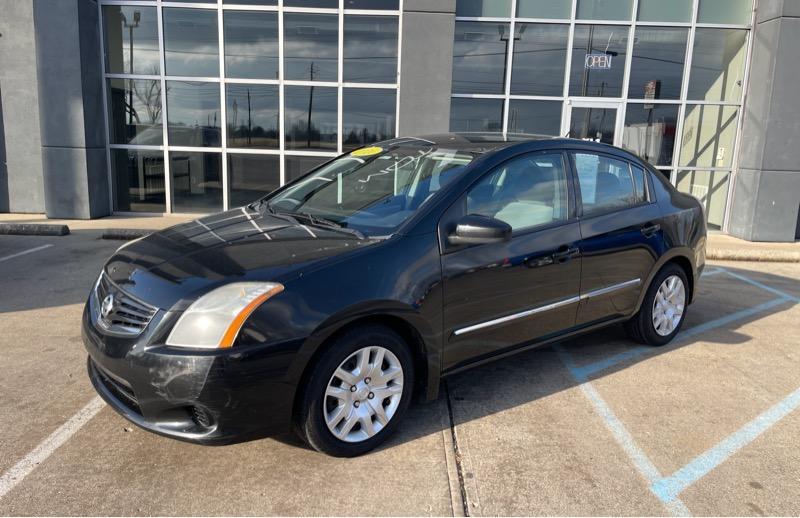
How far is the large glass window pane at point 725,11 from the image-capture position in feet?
34.6

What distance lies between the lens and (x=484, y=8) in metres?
10.5

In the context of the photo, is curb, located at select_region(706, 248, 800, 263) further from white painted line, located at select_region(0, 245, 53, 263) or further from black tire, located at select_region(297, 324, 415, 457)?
white painted line, located at select_region(0, 245, 53, 263)

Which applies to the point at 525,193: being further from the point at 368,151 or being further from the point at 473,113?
the point at 473,113

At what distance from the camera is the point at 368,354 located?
3.05m

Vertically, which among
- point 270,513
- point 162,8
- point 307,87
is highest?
point 162,8

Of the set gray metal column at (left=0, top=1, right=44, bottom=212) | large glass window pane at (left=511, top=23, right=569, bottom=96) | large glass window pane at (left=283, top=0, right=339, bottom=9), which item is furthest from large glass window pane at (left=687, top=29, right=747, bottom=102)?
gray metal column at (left=0, top=1, right=44, bottom=212)

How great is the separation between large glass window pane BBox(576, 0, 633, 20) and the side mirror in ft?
28.4

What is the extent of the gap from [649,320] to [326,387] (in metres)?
2.98

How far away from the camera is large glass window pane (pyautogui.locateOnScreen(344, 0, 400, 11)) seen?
10508 mm

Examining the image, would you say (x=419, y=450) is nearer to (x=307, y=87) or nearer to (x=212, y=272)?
(x=212, y=272)

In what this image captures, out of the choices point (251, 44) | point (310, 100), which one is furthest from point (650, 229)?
point (251, 44)

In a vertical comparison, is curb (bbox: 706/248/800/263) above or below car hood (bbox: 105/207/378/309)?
below

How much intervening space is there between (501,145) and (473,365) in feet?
4.76

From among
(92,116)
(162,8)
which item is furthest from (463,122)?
(92,116)
